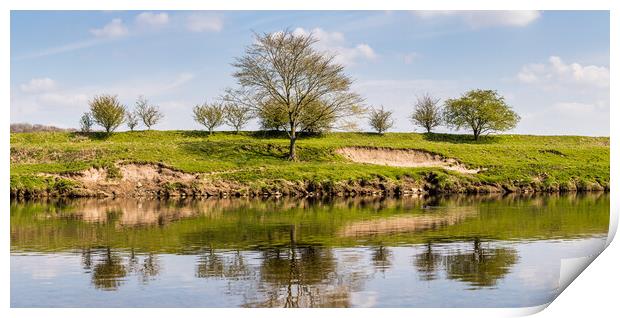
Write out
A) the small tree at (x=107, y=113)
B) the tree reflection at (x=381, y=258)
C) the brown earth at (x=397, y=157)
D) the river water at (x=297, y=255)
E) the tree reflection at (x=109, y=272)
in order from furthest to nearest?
1. the small tree at (x=107, y=113)
2. the brown earth at (x=397, y=157)
3. the tree reflection at (x=381, y=258)
4. the tree reflection at (x=109, y=272)
5. the river water at (x=297, y=255)

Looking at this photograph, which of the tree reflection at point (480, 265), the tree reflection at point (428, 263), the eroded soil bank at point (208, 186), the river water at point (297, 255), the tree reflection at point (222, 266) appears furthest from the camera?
the eroded soil bank at point (208, 186)

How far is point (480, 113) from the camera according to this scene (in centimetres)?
9531

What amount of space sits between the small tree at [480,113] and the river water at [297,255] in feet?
189

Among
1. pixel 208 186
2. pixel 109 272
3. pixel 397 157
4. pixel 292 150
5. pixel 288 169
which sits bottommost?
pixel 109 272

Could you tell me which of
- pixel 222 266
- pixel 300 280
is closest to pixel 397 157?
pixel 222 266

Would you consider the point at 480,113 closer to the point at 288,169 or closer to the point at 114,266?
the point at 288,169

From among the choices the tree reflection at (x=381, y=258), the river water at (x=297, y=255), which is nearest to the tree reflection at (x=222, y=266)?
the river water at (x=297, y=255)

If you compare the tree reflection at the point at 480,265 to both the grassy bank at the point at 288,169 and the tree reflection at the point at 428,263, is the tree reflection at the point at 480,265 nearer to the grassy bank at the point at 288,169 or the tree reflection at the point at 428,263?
the tree reflection at the point at 428,263

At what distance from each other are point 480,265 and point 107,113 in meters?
72.3

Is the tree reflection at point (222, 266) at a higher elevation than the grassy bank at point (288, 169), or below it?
below

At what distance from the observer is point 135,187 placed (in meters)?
52.7

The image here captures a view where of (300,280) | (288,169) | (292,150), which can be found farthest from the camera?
(292,150)

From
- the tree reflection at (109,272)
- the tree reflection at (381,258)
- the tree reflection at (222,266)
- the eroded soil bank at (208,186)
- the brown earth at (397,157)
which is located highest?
the brown earth at (397,157)

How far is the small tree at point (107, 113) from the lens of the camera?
279 ft
